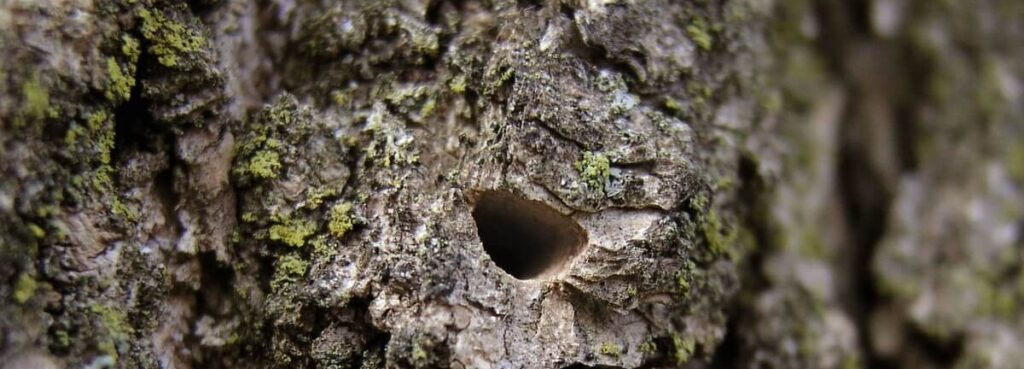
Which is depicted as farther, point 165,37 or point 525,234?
point 525,234

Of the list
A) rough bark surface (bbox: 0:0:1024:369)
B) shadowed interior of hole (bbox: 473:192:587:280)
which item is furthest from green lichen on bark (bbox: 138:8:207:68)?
shadowed interior of hole (bbox: 473:192:587:280)

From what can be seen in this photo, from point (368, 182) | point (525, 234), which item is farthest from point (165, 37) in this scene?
point (525, 234)

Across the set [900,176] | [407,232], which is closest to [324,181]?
[407,232]

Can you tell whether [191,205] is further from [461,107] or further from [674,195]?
[674,195]

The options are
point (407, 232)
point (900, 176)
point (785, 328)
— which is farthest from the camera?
point (900, 176)

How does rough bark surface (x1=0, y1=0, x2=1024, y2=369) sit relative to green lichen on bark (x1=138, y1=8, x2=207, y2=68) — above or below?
below

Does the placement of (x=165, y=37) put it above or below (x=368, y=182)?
above

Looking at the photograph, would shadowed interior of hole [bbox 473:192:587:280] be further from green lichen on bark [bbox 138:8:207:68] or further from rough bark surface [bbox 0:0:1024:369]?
green lichen on bark [bbox 138:8:207:68]

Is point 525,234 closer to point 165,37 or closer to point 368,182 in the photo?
point 368,182
